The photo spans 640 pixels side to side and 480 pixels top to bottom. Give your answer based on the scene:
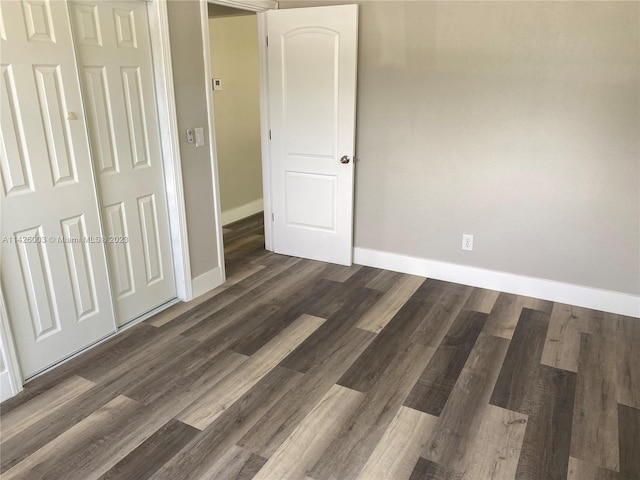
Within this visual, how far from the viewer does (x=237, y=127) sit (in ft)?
17.3

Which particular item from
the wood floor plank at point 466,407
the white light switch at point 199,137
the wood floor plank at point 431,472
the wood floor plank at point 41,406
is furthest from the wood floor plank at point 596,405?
the white light switch at point 199,137

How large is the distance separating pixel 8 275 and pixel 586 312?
3.47 meters

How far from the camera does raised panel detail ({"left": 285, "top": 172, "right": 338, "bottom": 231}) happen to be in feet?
12.8

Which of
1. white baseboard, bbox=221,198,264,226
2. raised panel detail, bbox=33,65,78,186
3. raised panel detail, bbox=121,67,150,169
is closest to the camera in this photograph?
raised panel detail, bbox=33,65,78,186

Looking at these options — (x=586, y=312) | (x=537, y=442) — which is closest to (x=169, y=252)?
(x=537, y=442)

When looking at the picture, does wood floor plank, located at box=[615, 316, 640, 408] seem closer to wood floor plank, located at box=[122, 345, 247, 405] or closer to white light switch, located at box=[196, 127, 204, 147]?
wood floor plank, located at box=[122, 345, 247, 405]

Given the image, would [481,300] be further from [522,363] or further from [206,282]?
[206,282]

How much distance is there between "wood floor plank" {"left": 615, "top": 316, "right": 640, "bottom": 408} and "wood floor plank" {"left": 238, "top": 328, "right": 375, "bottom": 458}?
4.42ft

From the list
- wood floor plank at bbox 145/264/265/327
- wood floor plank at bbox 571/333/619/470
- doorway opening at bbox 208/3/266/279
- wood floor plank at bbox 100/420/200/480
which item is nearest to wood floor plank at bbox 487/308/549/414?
wood floor plank at bbox 571/333/619/470

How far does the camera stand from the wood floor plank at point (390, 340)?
253 cm

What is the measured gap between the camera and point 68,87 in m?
2.43

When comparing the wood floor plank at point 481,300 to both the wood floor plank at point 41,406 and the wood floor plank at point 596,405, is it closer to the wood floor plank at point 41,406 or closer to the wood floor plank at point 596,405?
the wood floor plank at point 596,405

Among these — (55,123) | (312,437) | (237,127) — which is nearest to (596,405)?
(312,437)

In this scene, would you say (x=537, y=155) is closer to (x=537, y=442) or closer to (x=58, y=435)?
(x=537, y=442)
